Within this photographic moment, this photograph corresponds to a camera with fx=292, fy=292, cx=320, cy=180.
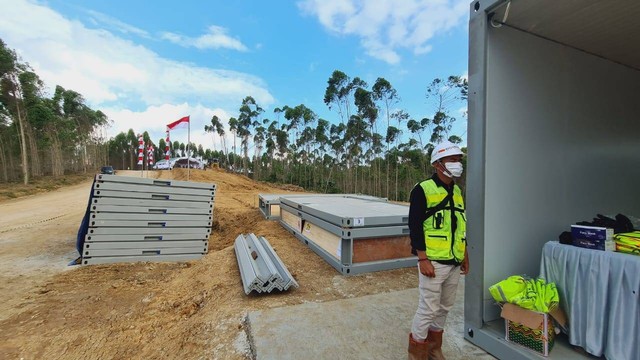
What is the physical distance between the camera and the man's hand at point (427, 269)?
2170 millimetres

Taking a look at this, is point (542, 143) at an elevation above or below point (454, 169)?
above

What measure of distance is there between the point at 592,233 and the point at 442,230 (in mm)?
1261

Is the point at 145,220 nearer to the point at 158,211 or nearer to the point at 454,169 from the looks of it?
the point at 158,211

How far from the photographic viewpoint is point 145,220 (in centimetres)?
623

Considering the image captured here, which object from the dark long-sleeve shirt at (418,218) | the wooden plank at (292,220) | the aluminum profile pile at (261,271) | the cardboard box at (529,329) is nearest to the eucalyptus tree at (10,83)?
the wooden plank at (292,220)

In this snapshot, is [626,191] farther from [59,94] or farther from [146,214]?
[59,94]

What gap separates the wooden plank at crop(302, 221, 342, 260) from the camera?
4.45m

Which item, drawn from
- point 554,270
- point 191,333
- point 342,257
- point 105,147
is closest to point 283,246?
point 342,257

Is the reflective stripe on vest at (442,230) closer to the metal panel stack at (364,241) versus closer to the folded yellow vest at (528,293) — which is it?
the folded yellow vest at (528,293)

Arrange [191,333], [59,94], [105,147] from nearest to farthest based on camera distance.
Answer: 1. [191,333]
2. [59,94]
3. [105,147]

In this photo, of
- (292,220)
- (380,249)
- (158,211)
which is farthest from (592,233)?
(158,211)

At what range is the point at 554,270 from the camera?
256cm

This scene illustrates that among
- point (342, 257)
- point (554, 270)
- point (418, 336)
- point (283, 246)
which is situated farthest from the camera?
point (283, 246)

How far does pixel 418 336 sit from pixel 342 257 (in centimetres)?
208
